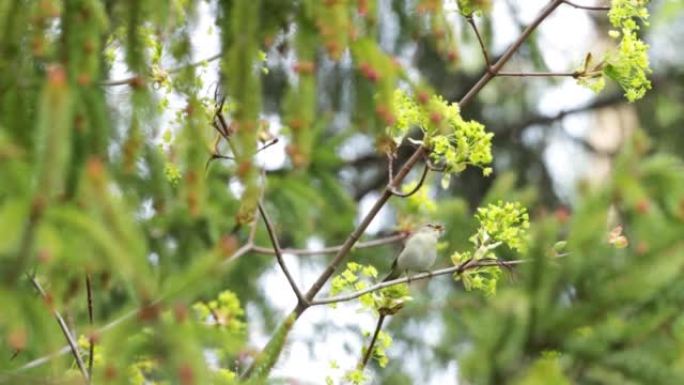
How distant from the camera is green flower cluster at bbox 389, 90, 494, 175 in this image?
2693 millimetres

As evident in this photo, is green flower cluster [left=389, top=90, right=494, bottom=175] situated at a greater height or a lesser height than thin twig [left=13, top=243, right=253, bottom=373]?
greater

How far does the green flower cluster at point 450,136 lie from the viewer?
269cm

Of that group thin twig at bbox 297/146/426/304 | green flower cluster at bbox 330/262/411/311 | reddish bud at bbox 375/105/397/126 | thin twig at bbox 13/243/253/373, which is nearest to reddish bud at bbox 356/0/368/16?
reddish bud at bbox 375/105/397/126

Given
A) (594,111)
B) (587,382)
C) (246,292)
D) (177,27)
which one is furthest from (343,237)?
(587,382)

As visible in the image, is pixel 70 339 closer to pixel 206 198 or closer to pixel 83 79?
pixel 206 198

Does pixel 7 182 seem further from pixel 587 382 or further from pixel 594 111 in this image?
pixel 594 111

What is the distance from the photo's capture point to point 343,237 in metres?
5.52

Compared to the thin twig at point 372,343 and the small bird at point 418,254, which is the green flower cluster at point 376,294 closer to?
the thin twig at point 372,343

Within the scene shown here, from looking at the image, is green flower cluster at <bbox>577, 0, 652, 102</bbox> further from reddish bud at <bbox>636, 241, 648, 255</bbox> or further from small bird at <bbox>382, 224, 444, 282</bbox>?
reddish bud at <bbox>636, 241, 648, 255</bbox>

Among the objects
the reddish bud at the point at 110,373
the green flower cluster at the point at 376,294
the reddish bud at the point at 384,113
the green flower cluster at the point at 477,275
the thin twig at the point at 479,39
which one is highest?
the thin twig at the point at 479,39

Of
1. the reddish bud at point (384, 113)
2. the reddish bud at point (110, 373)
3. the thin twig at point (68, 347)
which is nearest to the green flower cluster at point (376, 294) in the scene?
the thin twig at point (68, 347)

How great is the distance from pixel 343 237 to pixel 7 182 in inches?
158

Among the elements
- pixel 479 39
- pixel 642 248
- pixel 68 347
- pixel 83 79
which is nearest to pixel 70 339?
pixel 68 347

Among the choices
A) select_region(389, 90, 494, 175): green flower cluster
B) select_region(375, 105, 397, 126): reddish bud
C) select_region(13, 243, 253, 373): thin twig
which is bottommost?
select_region(13, 243, 253, 373): thin twig
